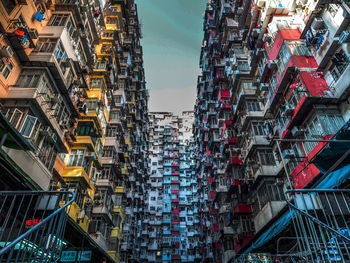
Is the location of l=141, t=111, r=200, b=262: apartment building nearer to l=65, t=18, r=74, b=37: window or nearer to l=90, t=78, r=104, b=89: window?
l=90, t=78, r=104, b=89: window

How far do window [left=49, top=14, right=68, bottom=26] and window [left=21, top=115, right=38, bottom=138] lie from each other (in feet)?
28.9

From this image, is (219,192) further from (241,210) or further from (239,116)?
(239,116)

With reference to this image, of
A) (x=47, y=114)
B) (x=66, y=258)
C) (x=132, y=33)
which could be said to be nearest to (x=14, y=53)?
(x=47, y=114)

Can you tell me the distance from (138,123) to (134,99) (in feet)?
17.1

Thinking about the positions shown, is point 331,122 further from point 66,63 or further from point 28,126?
point 66,63

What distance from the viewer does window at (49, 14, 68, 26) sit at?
19739mm

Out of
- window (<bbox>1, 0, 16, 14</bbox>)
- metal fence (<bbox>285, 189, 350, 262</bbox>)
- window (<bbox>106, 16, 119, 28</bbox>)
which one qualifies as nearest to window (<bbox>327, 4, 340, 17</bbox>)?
metal fence (<bbox>285, 189, 350, 262</bbox>)

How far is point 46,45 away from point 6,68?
3602 millimetres

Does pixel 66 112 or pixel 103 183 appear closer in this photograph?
pixel 66 112

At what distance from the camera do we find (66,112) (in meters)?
20.8

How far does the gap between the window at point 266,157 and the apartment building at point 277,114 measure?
92mm

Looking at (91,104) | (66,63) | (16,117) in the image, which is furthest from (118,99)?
(16,117)

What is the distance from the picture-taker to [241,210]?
1035 inches

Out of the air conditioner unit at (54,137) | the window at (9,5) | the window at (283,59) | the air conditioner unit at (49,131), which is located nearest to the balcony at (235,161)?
the window at (283,59)
